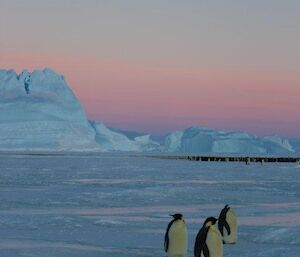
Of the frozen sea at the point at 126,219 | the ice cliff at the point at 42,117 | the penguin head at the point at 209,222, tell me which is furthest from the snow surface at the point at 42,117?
the penguin head at the point at 209,222

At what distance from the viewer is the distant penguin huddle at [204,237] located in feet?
26.6

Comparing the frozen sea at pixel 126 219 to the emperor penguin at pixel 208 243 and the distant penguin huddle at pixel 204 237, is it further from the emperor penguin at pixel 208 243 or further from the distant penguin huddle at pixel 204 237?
the emperor penguin at pixel 208 243

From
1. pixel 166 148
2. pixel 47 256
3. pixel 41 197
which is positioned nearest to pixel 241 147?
pixel 166 148

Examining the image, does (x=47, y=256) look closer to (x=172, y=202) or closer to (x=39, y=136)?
(x=172, y=202)

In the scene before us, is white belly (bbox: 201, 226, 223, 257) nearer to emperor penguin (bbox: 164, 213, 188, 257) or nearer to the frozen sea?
emperor penguin (bbox: 164, 213, 188, 257)

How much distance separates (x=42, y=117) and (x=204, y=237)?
→ 5110 inches

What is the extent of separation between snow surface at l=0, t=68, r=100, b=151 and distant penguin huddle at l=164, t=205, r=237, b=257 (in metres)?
124

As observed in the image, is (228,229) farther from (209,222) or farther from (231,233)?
(209,222)

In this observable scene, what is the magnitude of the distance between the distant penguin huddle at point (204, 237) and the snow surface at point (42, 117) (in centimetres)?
12382

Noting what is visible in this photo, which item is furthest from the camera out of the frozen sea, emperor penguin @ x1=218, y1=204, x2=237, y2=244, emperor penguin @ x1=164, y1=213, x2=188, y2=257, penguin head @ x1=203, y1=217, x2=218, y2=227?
emperor penguin @ x1=218, y1=204, x2=237, y2=244

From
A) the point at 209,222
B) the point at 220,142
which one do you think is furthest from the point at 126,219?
the point at 220,142

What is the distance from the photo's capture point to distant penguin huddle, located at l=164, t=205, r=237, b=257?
26.6 ft

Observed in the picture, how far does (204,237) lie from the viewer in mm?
8102

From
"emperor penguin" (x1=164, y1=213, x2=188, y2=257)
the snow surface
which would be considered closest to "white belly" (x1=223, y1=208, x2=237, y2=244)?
"emperor penguin" (x1=164, y1=213, x2=188, y2=257)
